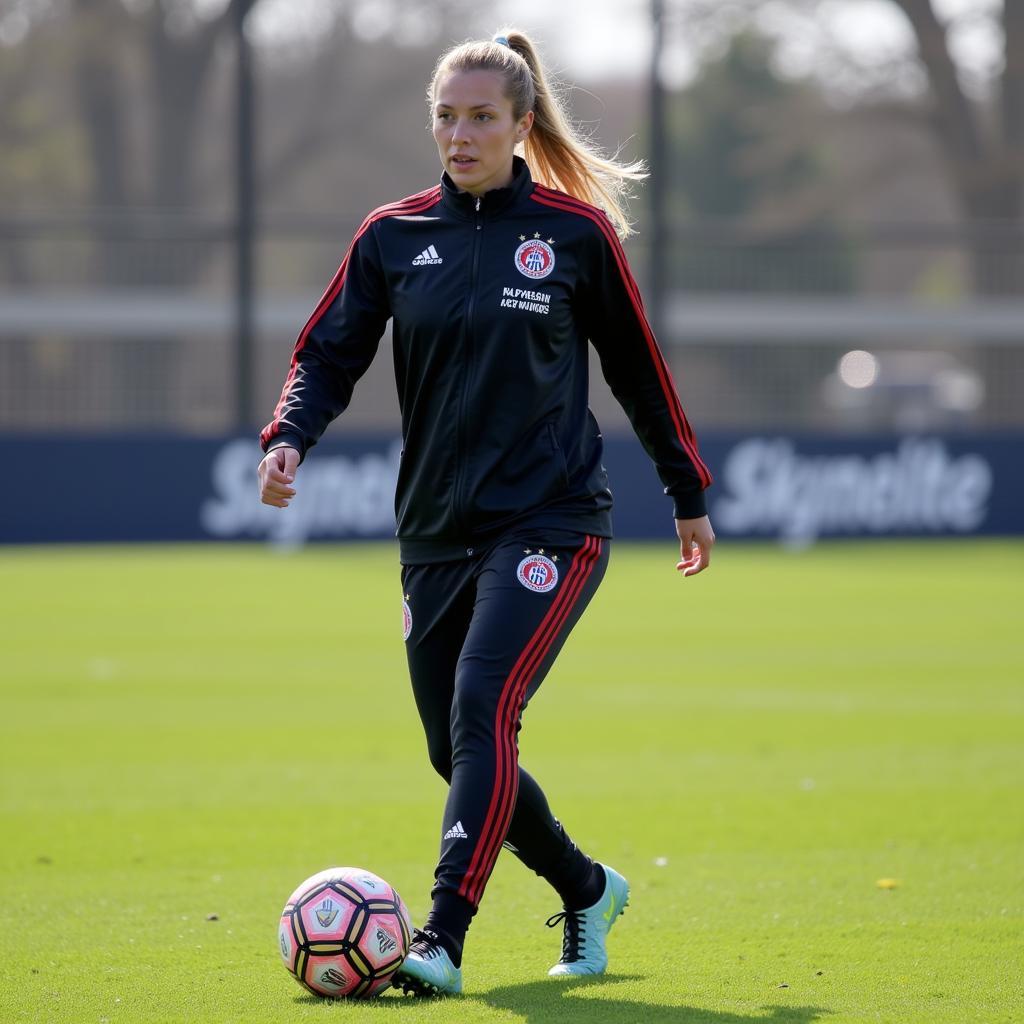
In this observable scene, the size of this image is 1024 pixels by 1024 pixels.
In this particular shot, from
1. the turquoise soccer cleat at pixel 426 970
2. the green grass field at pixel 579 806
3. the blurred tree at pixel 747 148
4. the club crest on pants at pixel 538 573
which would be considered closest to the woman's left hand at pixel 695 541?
the club crest on pants at pixel 538 573

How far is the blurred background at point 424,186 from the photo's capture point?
25125mm

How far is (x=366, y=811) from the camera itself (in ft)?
25.4

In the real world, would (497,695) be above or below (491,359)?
below

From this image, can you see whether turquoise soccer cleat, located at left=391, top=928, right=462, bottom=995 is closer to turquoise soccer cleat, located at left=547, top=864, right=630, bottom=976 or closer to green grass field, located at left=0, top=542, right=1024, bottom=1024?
green grass field, located at left=0, top=542, right=1024, bottom=1024

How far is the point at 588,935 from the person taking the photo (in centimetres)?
508

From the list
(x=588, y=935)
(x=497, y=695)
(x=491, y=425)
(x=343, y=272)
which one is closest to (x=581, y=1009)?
(x=588, y=935)

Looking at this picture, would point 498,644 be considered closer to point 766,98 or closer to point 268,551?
point 268,551

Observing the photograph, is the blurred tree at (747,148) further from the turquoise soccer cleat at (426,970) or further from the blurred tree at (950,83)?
the turquoise soccer cleat at (426,970)

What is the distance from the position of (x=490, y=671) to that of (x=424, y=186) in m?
32.1

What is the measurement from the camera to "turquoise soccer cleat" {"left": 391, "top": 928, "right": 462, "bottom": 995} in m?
4.55

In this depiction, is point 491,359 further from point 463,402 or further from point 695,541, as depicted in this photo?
point 695,541

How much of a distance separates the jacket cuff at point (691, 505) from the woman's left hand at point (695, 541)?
0.02 meters

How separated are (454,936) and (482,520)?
3.44 feet

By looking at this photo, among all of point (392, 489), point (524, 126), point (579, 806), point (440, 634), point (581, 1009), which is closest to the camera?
point (581, 1009)
